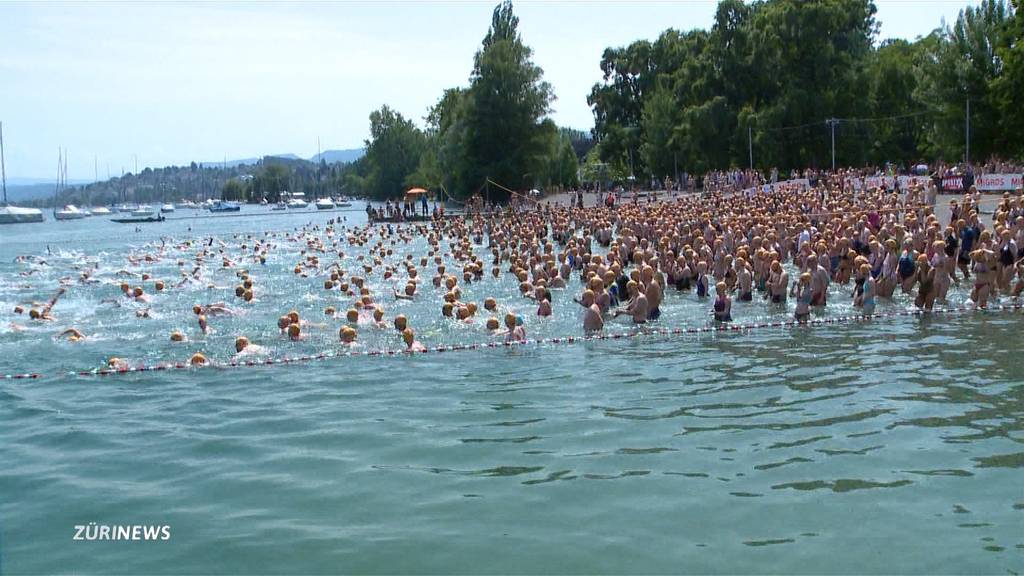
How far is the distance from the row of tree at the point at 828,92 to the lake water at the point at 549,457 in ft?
107

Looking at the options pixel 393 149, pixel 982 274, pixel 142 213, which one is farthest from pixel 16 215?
pixel 982 274

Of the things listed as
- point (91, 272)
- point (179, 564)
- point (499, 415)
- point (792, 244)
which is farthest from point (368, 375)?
point (91, 272)

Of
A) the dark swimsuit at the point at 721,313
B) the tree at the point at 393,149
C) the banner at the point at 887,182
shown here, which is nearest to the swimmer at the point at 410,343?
the dark swimsuit at the point at 721,313

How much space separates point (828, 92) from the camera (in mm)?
54406

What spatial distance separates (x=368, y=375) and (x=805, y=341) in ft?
21.4

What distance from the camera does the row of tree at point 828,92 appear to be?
1699 inches

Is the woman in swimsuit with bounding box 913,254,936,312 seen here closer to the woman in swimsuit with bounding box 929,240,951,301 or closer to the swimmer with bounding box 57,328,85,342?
the woman in swimsuit with bounding box 929,240,951,301

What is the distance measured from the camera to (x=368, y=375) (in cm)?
1340

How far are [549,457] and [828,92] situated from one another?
50.3 metres

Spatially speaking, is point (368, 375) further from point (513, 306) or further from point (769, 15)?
point (769, 15)

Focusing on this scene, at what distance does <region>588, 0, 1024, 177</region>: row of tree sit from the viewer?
43.2 metres

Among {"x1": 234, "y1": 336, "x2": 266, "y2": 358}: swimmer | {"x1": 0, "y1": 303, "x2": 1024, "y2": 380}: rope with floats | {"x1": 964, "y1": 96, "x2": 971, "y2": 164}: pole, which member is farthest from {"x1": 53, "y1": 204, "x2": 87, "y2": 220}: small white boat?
{"x1": 234, "y1": 336, "x2": 266, "y2": 358}: swimmer

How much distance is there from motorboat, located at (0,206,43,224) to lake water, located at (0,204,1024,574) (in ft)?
387

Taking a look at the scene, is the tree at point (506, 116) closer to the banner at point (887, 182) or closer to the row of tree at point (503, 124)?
the row of tree at point (503, 124)
